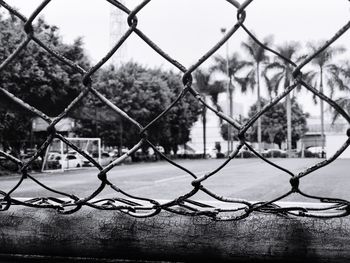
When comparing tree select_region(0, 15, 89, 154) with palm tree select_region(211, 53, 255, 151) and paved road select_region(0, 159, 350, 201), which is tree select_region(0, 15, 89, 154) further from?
palm tree select_region(211, 53, 255, 151)

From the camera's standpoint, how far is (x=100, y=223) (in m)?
0.92

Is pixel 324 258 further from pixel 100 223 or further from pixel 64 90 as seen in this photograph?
pixel 64 90

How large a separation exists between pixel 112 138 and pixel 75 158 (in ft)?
20.9

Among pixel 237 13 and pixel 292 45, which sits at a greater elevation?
pixel 292 45

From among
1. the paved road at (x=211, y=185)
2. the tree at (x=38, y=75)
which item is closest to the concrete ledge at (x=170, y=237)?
the paved road at (x=211, y=185)

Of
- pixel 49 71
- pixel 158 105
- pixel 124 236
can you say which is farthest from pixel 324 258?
pixel 158 105

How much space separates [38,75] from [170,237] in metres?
18.6

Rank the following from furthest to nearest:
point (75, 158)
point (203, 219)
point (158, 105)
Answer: point (158, 105) < point (75, 158) < point (203, 219)

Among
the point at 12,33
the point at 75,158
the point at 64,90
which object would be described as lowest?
the point at 75,158

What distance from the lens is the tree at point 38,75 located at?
57.1ft

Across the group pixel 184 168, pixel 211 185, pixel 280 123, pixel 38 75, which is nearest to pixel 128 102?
pixel 38 75

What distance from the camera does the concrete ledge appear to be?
0.80 metres

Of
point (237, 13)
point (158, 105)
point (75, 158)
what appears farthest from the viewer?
point (158, 105)

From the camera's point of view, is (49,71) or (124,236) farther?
Result: (49,71)
